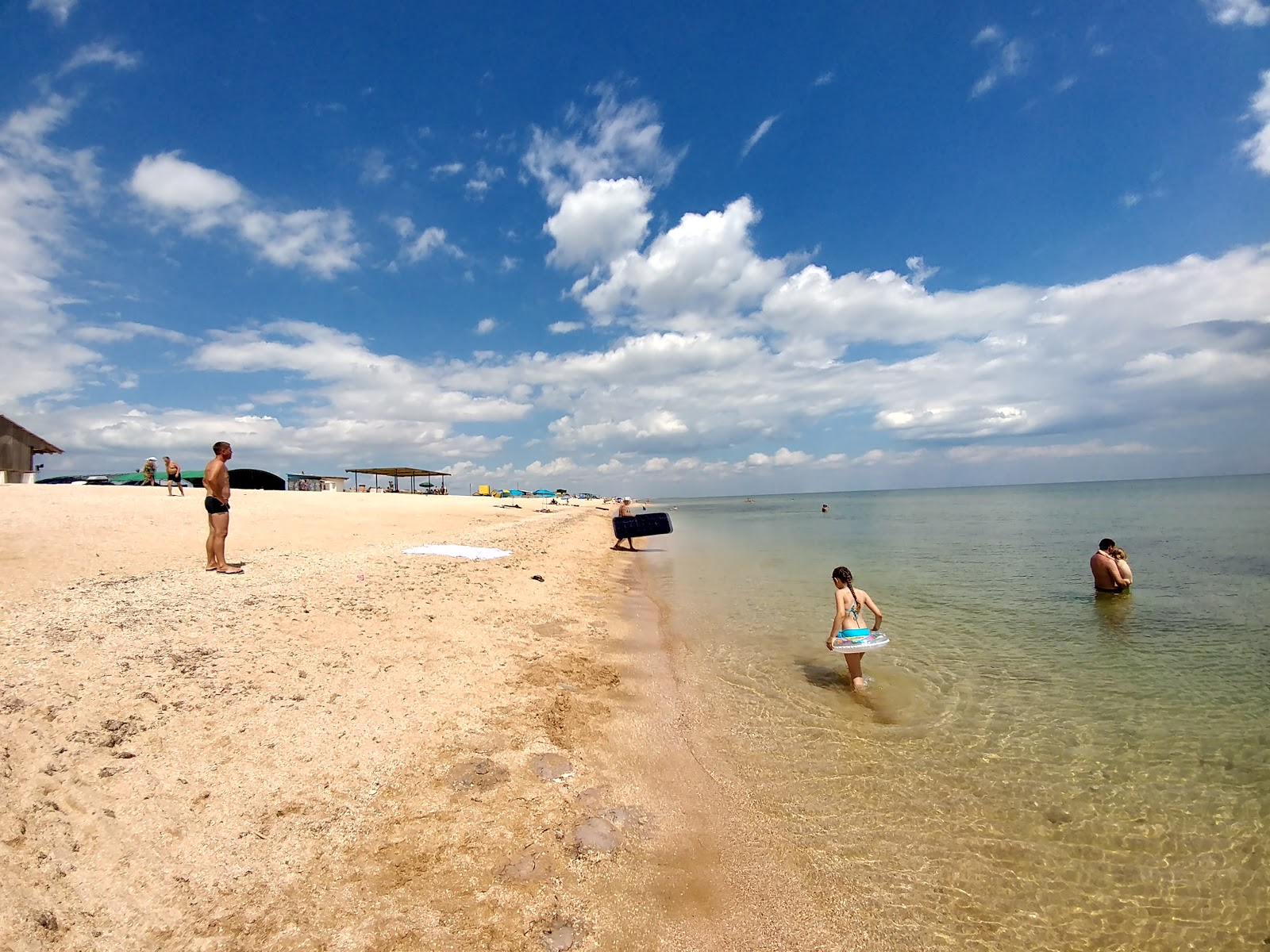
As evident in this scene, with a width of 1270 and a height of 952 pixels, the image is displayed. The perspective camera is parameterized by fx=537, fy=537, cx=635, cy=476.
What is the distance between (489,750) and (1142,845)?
19.2 feet

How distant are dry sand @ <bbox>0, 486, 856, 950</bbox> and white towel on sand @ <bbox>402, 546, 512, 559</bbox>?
628 cm

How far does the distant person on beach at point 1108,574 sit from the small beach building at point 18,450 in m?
50.6

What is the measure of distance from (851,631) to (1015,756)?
236cm

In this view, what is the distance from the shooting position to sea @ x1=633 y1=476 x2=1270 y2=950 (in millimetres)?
3996

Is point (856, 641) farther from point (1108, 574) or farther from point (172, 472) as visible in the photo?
point (172, 472)

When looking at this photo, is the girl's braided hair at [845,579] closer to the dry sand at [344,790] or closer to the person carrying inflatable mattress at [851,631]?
the person carrying inflatable mattress at [851,631]

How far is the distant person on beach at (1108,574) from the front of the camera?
1468cm

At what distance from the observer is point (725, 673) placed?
28.6 ft

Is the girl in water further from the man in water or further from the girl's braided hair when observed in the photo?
the man in water

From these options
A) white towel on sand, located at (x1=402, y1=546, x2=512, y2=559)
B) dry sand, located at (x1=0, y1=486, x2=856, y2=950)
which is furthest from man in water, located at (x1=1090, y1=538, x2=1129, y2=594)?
white towel on sand, located at (x1=402, y1=546, x2=512, y2=559)

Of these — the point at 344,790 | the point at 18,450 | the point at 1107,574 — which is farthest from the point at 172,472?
the point at 1107,574

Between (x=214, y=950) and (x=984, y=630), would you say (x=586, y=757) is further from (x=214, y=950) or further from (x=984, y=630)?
(x=984, y=630)

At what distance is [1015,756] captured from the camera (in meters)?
6.08

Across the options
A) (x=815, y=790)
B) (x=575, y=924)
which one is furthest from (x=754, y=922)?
(x=815, y=790)
